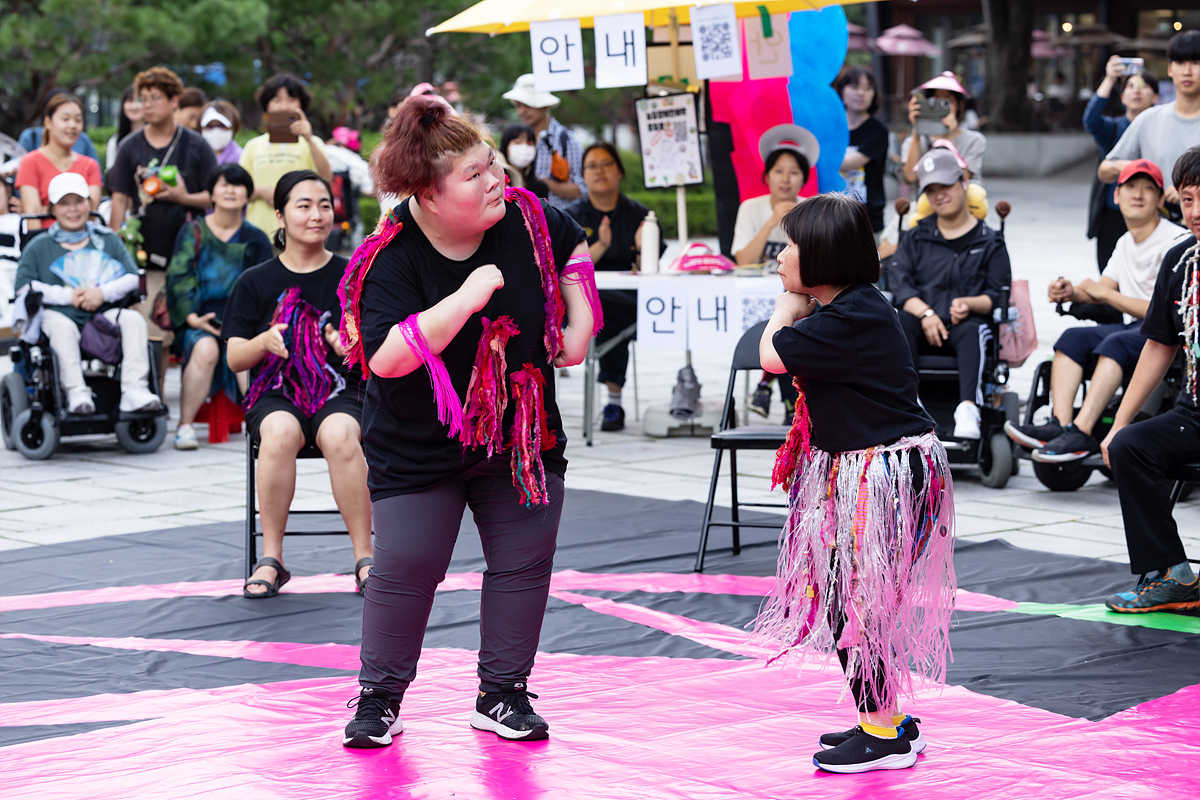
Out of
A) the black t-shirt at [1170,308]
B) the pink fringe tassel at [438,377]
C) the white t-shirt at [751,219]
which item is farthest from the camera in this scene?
the white t-shirt at [751,219]

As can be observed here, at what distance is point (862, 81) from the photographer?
32.6 feet

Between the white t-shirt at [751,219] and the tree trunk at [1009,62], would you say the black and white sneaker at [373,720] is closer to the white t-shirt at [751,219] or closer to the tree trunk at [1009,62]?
the white t-shirt at [751,219]

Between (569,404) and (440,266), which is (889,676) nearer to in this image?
(440,266)

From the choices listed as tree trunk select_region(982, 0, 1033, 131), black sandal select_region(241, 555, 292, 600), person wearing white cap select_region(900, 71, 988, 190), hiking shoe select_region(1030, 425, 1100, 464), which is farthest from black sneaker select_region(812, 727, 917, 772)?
tree trunk select_region(982, 0, 1033, 131)

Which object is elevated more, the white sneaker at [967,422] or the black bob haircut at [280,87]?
the black bob haircut at [280,87]

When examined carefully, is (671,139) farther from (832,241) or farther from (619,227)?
(832,241)

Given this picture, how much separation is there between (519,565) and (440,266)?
28.1 inches

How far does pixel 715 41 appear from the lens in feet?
25.5

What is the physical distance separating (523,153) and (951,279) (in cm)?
312

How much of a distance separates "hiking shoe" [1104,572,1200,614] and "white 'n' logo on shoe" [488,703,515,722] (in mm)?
2183

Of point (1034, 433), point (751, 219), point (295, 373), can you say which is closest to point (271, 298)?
point (295, 373)

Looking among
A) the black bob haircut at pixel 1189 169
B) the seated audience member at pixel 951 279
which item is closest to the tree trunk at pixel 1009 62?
the seated audience member at pixel 951 279

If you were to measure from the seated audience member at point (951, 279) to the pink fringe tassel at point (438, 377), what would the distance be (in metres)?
3.95

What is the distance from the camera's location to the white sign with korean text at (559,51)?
7.86 meters
